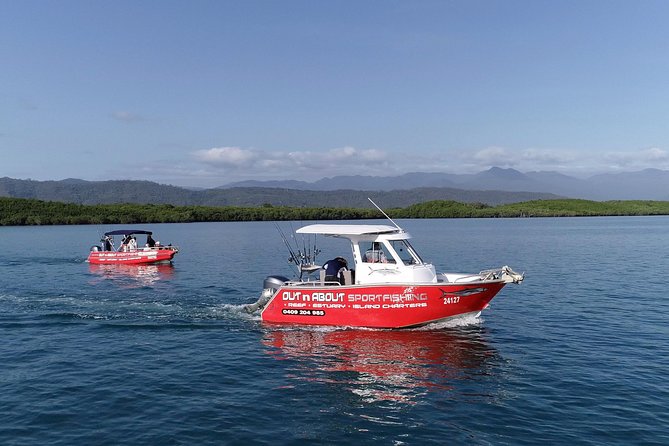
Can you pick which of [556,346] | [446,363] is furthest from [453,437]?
[556,346]

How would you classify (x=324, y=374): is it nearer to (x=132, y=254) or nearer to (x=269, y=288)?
(x=269, y=288)

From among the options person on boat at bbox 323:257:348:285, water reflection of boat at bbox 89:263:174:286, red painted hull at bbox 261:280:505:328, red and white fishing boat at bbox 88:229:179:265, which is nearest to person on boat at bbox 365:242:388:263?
person on boat at bbox 323:257:348:285

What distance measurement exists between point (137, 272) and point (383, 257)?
27.0 m

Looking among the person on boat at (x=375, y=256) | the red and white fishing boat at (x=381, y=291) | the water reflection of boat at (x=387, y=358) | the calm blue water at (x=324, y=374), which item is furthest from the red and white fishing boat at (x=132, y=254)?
the person on boat at (x=375, y=256)

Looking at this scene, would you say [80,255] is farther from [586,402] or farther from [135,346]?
[586,402]

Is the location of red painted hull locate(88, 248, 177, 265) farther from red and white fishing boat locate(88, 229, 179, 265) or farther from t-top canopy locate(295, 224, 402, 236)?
t-top canopy locate(295, 224, 402, 236)

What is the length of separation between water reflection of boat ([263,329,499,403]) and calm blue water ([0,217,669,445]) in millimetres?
76

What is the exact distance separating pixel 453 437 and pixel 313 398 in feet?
12.8

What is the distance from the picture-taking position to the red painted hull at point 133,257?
147ft

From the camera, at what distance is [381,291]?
63.9ft

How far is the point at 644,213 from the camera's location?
176750 mm

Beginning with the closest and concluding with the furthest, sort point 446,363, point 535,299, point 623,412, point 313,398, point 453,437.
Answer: point 453,437
point 623,412
point 313,398
point 446,363
point 535,299

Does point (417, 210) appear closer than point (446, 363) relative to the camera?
No

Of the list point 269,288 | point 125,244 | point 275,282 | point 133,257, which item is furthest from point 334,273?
point 125,244
